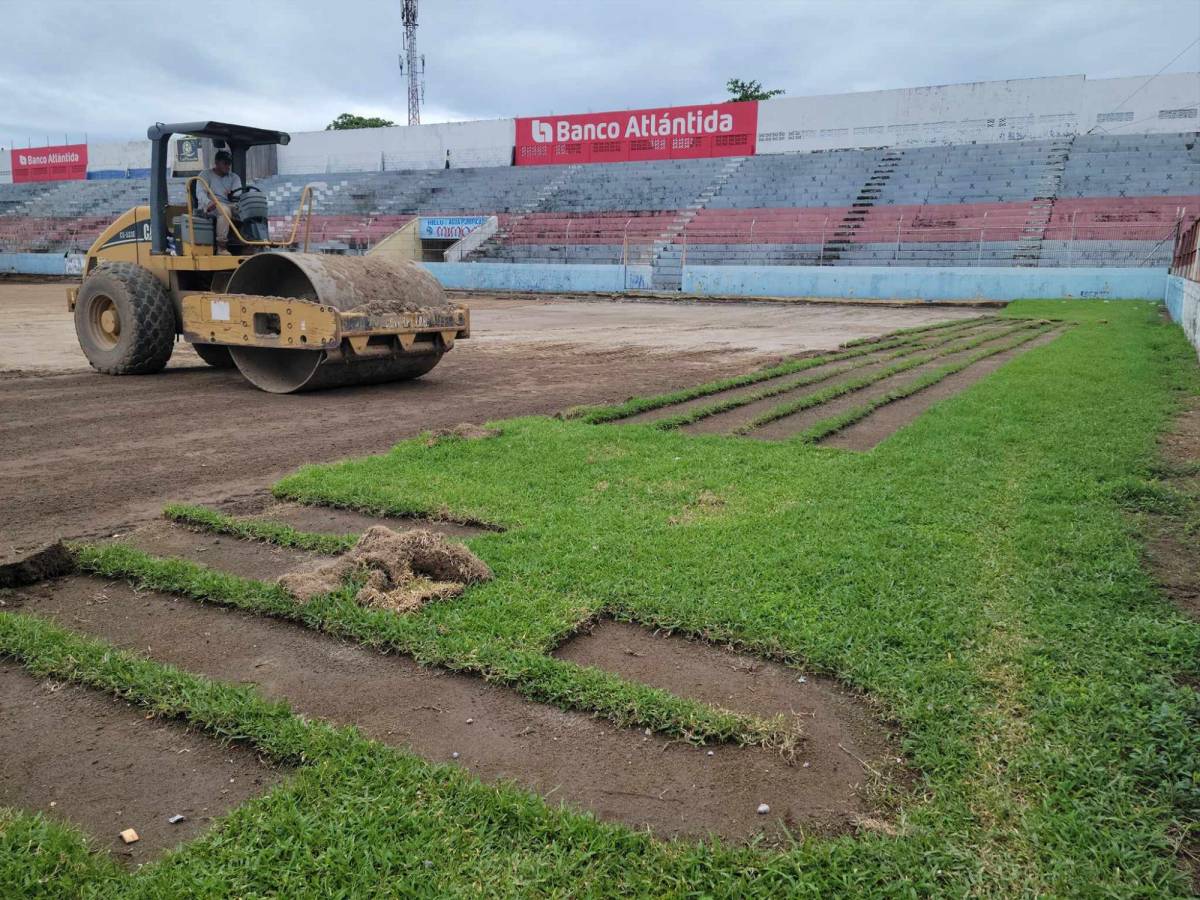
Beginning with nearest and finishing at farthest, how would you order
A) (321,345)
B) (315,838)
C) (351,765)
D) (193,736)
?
(315,838) → (351,765) → (193,736) → (321,345)

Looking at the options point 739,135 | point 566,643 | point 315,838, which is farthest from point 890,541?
point 739,135

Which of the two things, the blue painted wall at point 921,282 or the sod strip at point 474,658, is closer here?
the sod strip at point 474,658

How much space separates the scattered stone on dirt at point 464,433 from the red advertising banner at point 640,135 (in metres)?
35.8

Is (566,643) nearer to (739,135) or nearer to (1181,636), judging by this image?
(1181,636)

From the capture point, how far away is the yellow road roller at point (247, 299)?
27.5 feet

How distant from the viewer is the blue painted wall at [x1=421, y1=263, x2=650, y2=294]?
31922mm

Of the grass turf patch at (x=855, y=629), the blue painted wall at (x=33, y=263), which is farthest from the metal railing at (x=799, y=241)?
the grass turf patch at (x=855, y=629)

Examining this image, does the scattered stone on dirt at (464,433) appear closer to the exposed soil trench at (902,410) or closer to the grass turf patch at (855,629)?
the grass turf patch at (855,629)

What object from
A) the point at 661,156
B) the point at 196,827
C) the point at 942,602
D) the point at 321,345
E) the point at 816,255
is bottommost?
the point at 196,827

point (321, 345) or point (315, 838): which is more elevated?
point (321, 345)

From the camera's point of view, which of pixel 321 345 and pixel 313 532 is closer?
pixel 313 532

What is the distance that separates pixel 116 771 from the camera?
249 centimetres

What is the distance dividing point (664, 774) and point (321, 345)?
6.54 metres

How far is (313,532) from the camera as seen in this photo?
452 centimetres
